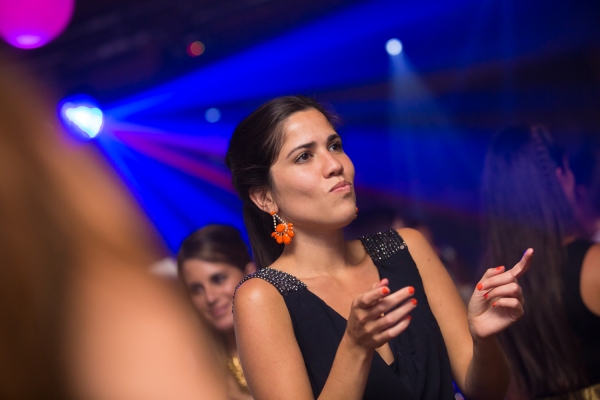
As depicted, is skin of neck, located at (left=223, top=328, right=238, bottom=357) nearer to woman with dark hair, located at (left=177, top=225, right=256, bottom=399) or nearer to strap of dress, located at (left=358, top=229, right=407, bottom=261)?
woman with dark hair, located at (left=177, top=225, right=256, bottom=399)

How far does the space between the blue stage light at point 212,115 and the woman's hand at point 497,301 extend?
3.57 m

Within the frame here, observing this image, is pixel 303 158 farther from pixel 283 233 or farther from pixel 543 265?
pixel 543 265

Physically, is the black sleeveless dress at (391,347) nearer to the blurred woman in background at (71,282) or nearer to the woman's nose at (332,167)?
the woman's nose at (332,167)

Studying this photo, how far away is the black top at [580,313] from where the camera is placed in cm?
247

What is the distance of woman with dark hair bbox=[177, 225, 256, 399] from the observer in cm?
309

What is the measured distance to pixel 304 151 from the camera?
6.43 ft

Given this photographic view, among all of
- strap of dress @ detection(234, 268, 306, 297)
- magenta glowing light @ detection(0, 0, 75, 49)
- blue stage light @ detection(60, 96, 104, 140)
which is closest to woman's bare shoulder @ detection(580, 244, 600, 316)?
strap of dress @ detection(234, 268, 306, 297)

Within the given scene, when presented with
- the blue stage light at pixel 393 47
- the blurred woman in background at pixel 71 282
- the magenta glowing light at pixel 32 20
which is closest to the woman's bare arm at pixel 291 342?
the blurred woman in background at pixel 71 282

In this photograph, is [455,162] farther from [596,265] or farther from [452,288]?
[452,288]

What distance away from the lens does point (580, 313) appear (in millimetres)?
2488

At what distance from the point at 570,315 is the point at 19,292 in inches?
97.6

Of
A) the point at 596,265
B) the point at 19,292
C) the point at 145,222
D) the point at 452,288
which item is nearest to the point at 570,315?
the point at 596,265

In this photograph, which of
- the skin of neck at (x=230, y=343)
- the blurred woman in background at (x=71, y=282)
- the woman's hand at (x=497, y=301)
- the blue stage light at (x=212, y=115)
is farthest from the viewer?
the blue stage light at (x=212, y=115)

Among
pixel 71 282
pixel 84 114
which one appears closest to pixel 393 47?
pixel 84 114
